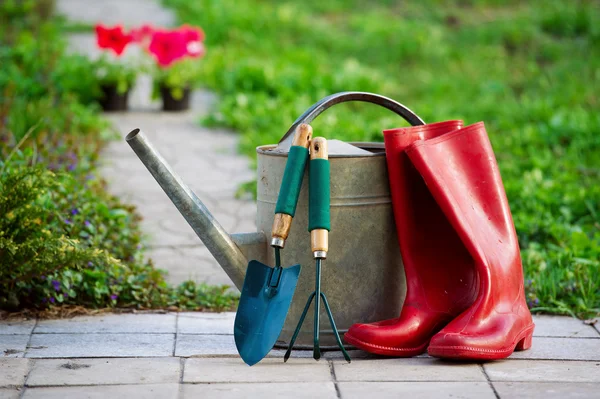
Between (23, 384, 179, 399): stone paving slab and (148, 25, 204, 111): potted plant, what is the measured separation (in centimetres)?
528

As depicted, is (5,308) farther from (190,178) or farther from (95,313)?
(190,178)

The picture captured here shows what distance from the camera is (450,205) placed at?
8.44ft

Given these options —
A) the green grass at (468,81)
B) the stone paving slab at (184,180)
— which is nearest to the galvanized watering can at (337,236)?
the green grass at (468,81)

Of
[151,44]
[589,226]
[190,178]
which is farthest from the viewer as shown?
[151,44]

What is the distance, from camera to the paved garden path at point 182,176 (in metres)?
3.97

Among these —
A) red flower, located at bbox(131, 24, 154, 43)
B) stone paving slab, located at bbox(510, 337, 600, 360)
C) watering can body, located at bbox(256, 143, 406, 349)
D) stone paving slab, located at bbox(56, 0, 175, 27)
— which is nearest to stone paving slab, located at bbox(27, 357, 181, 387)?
watering can body, located at bbox(256, 143, 406, 349)

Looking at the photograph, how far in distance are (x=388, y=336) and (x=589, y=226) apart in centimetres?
225

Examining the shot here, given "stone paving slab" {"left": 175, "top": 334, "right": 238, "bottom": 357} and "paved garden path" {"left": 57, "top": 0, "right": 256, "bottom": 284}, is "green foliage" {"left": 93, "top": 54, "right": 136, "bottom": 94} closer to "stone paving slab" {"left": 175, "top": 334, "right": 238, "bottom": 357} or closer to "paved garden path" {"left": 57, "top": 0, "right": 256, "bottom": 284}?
"paved garden path" {"left": 57, "top": 0, "right": 256, "bottom": 284}

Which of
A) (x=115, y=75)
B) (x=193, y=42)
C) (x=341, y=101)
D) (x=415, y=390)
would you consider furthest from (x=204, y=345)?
(x=193, y=42)

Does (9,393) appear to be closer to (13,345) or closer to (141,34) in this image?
(13,345)

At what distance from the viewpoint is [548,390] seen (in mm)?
2287

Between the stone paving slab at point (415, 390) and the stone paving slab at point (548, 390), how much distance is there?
45 mm

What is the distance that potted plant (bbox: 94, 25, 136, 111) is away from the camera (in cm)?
724

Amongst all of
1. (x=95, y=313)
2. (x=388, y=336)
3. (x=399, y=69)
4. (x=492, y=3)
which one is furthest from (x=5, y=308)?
(x=492, y=3)
